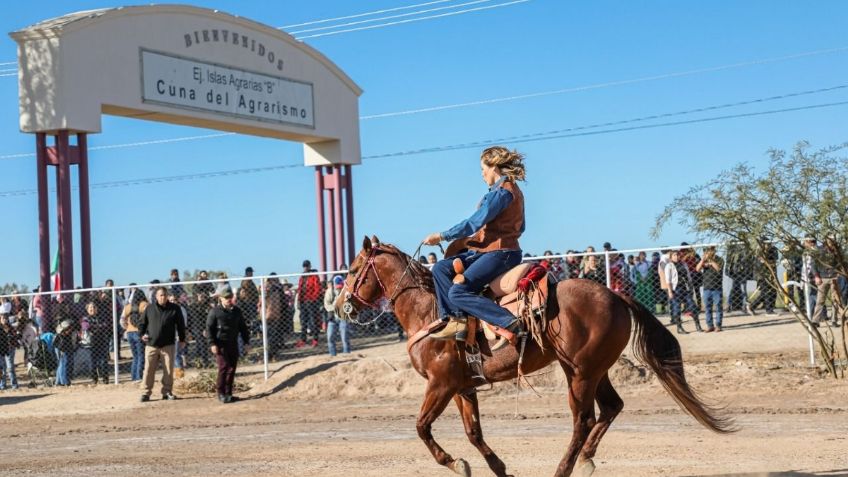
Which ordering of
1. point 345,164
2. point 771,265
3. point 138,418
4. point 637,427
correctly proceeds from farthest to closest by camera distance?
point 345,164 < point 138,418 < point 771,265 < point 637,427

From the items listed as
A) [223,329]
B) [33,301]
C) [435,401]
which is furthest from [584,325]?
[33,301]

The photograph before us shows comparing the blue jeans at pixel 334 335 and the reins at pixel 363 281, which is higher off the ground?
the reins at pixel 363 281

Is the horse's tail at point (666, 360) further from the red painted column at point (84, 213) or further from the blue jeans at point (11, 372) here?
the blue jeans at point (11, 372)

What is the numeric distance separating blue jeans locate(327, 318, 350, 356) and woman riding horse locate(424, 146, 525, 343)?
12.5 meters

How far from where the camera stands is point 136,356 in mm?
22672

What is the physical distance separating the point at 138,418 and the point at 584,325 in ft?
37.3

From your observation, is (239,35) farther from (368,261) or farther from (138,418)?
(368,261)

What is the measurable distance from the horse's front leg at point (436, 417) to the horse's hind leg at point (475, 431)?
22cm

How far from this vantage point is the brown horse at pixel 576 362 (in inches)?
371

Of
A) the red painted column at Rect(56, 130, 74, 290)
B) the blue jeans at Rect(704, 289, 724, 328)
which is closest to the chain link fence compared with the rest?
the blue jeans at Rect(704, 289, 724, 328)

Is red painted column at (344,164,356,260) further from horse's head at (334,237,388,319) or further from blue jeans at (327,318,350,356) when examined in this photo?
horse's head at (334,237,388,319)

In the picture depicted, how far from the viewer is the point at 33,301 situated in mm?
24281

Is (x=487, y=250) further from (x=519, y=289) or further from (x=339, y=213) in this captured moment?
(x=339, y=213)

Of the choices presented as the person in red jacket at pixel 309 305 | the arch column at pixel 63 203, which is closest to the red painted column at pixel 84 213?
the arch column at pixel 63 203
